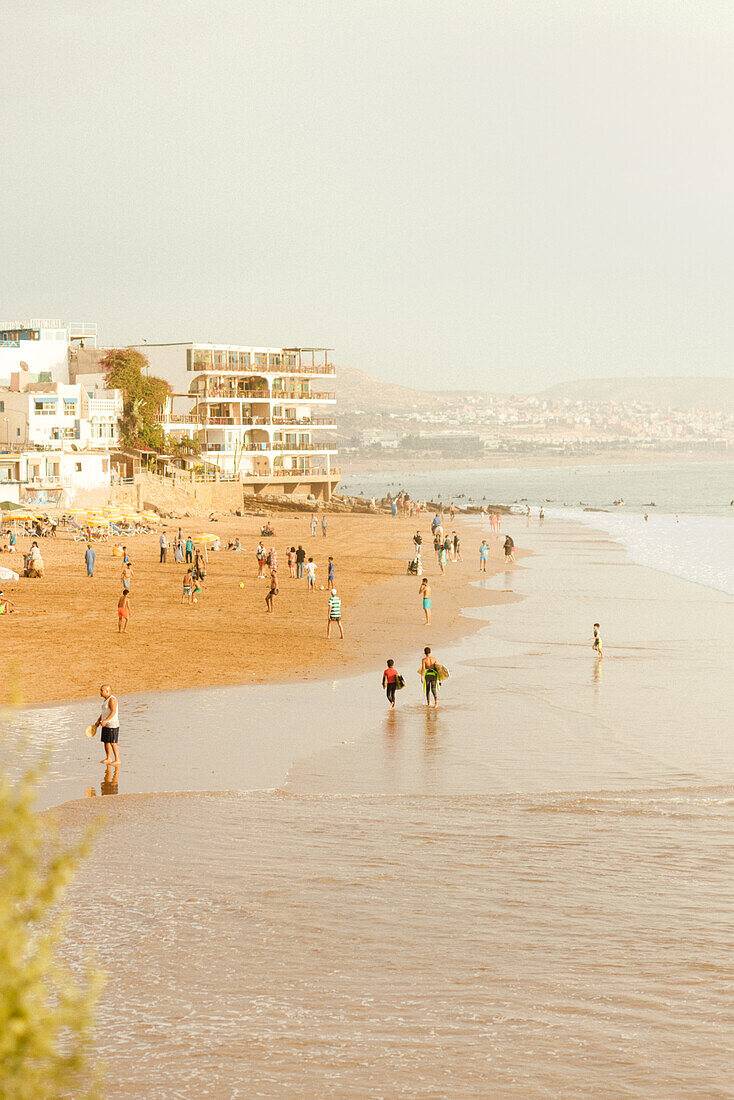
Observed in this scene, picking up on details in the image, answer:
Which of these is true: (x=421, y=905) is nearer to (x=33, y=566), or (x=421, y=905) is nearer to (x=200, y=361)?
(x=33, y=566)

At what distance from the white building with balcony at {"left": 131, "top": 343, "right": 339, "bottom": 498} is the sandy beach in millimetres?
37236

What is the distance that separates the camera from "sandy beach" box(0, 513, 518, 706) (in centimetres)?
2322

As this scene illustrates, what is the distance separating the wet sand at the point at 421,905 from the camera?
7.96 meters

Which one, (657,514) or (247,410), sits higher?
(247,410)

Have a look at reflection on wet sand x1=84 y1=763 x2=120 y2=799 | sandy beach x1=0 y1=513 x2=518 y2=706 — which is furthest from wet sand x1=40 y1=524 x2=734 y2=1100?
sandy beach x1=0 y1=513 x2=518 y2=706

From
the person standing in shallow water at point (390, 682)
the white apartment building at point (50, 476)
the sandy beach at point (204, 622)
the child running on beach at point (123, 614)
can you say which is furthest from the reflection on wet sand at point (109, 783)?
the white apartment building at point (50, 476)

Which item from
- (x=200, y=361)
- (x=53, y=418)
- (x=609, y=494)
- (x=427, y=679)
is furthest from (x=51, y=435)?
(x=609, y=494)

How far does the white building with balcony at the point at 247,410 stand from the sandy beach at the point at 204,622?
3724 cm

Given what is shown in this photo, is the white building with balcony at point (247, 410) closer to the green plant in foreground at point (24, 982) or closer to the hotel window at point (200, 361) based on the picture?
the hotel window at point (200, 361)

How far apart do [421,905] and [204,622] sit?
19938 millimetres

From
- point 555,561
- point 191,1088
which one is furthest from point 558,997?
point 555,561

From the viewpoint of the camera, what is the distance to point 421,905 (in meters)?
10.7

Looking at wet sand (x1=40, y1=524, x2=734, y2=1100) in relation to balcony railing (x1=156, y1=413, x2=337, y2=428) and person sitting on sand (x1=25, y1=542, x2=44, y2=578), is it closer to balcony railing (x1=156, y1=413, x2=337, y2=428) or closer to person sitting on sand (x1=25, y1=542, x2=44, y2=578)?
person sitting on sand (x1=25, y1=542, x2=44, y2=578)

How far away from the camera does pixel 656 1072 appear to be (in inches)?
305
